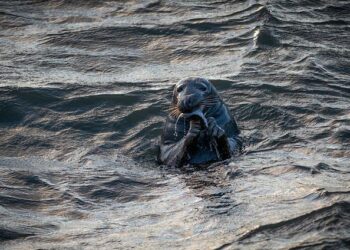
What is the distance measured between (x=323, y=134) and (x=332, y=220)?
107 inches

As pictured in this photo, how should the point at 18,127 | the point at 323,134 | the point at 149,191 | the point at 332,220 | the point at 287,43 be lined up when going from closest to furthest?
1. the point at 332,220
2. the point at 149,191
3. the point at 323,134
4. the point at 18,127
5. the point at 287,43

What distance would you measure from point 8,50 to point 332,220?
21.7ft

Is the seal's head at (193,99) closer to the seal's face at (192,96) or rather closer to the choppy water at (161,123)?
the seal's face at (192,96)

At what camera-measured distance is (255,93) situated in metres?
11.3

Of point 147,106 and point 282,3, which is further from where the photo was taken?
point 282,3

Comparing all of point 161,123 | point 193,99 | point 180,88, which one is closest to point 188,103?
point 193,99

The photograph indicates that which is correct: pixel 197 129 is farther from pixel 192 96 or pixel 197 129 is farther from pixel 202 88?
pixel 202 88

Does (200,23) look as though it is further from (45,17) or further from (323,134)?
(323,134)

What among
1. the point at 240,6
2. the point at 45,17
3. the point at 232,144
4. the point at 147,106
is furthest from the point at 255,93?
the point at 45,17

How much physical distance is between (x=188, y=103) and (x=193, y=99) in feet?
0.24

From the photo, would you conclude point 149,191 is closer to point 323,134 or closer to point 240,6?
point 323,134

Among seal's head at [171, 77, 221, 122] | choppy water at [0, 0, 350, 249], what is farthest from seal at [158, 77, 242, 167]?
choppy water at [0, 0, 350, 249]

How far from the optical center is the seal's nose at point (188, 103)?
29.0 feet

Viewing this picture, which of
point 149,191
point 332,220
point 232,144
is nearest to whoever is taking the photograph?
point 332,220
